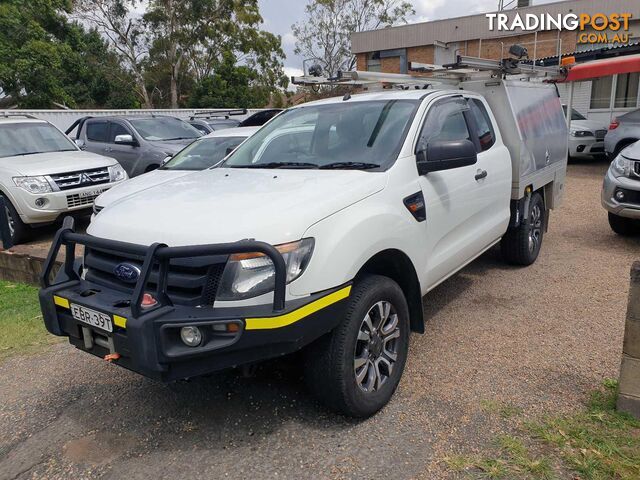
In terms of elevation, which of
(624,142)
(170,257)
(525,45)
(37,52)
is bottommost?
(624,142)

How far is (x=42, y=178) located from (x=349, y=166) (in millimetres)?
5450

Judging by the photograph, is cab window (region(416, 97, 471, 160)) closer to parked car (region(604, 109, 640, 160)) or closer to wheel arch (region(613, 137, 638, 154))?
parked car (region(604, 109, 640, 160))

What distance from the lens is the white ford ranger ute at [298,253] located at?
245 centimetres

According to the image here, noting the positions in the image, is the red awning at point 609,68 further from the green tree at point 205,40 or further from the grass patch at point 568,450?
the green tree at point 205,40

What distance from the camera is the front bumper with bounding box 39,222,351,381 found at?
239 cm

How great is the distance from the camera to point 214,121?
49.1ft

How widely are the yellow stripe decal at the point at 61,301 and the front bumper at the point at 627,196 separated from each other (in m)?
5.93

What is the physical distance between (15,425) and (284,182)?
221 cm

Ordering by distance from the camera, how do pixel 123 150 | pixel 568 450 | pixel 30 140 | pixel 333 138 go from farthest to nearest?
1. pixel 123 150
2. pixel 30 140
3. pixel 333 138
4. pixel 568 450

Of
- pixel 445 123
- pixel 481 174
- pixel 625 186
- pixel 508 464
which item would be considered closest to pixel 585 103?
pixel 625 186

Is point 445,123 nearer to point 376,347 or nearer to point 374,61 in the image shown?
point 376,347

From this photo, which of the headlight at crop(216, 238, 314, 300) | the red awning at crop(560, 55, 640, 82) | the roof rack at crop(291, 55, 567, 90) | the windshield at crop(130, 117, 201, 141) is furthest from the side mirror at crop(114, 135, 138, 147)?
the red awning at crop(560, 55, 640, 82)

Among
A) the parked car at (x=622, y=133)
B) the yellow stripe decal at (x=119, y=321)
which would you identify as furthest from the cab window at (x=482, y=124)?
the parked car at (x=622, y=133)

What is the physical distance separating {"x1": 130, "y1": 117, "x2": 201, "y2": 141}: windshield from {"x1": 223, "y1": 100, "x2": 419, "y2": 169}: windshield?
6.32 metres
